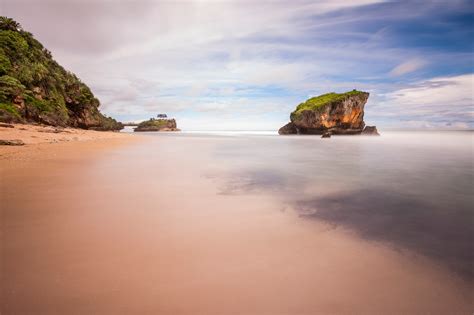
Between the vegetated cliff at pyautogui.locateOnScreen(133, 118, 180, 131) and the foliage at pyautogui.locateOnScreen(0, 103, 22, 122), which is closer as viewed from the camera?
the foliage at pyautogui.locateOnScreen(0, 103, 22, 122)

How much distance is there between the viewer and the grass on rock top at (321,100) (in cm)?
5109

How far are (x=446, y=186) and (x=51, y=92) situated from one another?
1356 inches

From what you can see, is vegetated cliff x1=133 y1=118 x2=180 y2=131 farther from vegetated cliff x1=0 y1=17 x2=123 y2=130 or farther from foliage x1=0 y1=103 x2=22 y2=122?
foliage x1=0 y1=103 x2=22 y2=122

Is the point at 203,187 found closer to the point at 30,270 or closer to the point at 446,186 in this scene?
the point at 30,270

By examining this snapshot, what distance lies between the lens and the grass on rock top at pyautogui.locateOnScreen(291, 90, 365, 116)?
51094mm

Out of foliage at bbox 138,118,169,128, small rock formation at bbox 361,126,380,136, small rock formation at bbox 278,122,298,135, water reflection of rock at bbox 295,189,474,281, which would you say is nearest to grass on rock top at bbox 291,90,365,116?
small rock formation at bbox 278,122,298,135

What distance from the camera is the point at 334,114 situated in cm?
5172

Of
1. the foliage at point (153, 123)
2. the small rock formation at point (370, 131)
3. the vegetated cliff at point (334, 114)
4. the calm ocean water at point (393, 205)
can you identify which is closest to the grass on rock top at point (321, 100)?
the vegetated cliff at point (334, 114)

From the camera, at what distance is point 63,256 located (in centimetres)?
227

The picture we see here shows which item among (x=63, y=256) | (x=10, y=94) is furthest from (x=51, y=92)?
(x=63, y=256)

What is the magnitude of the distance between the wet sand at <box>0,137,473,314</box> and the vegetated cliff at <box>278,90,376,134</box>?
2055 inches

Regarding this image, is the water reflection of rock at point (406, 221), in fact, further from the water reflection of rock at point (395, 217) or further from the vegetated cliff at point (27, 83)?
the vegetated cliff at point (27, 83)

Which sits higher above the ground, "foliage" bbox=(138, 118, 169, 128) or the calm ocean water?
"foliage" bbox=(138, 118, 169, 128)

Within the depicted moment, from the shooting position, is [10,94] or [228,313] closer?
[228,313]
